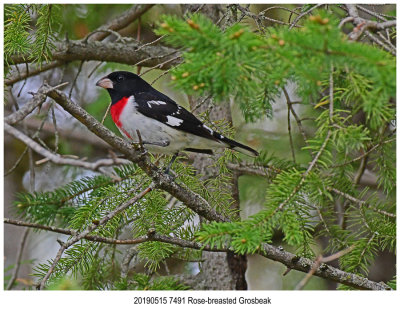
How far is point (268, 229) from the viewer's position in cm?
164

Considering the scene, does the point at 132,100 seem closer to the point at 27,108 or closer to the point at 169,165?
the point at 169,165

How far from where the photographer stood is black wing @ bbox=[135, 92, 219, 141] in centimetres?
264

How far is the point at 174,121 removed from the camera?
270 cm

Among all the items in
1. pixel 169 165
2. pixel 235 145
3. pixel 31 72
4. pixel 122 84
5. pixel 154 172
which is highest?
pixel 31 72

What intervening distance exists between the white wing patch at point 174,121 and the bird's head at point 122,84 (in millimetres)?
324

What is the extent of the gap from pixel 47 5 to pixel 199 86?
54.9 inches

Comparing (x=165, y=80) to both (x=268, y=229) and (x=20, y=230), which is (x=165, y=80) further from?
(x=268, y=229)

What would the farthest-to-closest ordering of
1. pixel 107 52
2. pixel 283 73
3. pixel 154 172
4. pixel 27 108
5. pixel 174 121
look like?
pixel 107 52
pixel 174 121
pixel 154 172
pixel 27 108
pixel 283 73

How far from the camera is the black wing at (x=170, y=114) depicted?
8.66 ft

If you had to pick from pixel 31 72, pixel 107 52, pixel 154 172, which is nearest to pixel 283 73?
pixel 154 172

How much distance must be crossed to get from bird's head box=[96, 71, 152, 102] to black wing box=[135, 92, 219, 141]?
0.10 m

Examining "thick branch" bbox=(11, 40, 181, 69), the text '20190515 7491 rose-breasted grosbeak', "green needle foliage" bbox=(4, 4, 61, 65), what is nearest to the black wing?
the text '20190515 7491 rose-breasted grosbeak'

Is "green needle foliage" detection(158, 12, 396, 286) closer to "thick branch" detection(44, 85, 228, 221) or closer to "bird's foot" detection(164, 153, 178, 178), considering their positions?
"thick branch" detection(44, 85, 228, 221)
